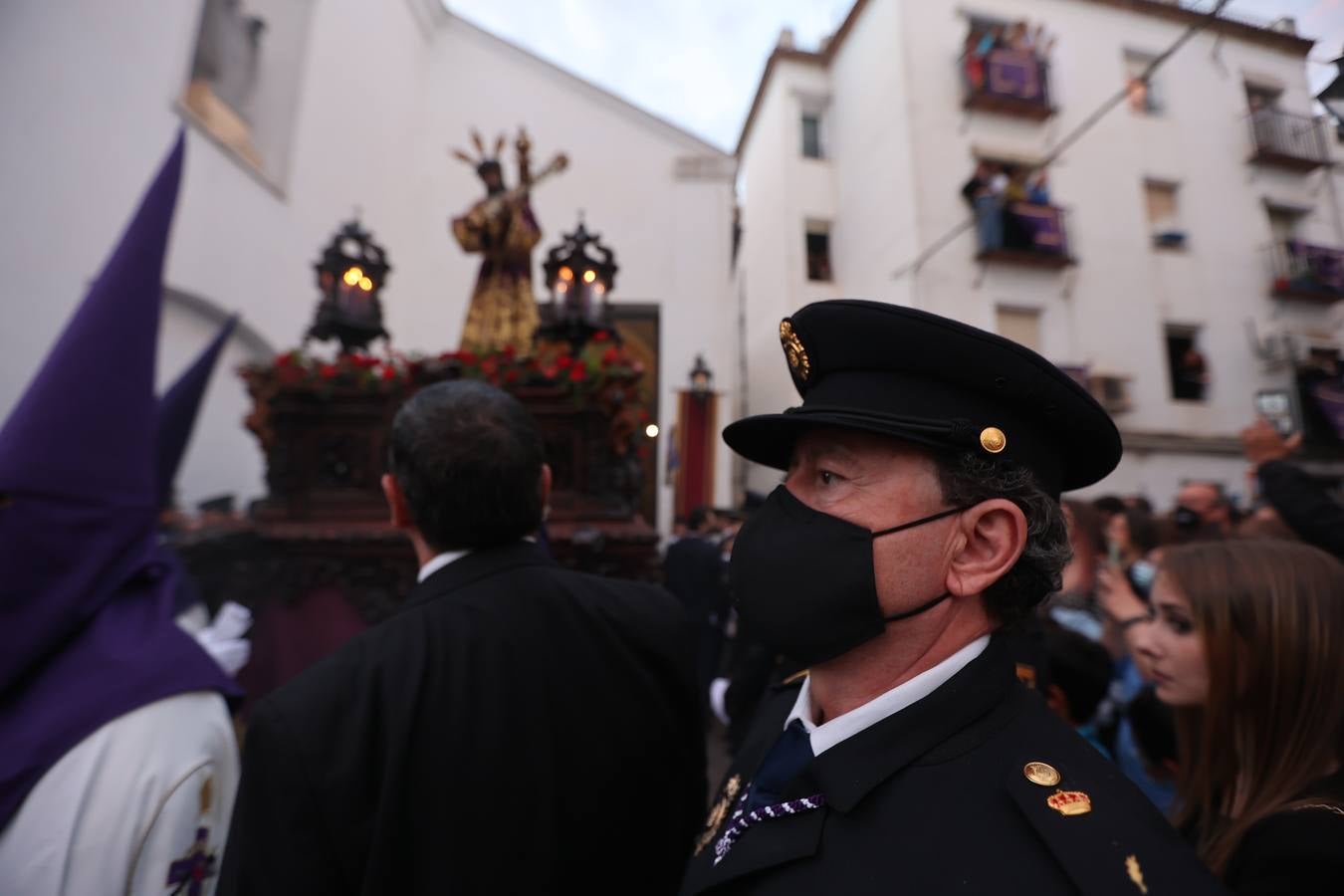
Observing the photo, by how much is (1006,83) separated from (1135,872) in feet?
42.6

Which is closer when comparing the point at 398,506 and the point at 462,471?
the point at 462,471

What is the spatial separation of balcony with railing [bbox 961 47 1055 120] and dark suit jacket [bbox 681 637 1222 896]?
40.7 feet

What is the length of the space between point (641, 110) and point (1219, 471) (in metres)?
12.1

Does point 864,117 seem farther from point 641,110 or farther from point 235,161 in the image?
point 235,161

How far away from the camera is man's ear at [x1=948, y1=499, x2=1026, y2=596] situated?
3.32 feet

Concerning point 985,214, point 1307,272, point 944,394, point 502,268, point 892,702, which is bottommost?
point 892,702

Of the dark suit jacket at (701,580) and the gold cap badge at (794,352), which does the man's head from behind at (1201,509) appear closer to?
the dark suit jacket at (701,580)

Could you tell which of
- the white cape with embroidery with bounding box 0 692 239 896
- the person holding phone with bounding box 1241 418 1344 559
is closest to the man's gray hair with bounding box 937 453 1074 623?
the white cape with embroidery with bounding box 0 692 239 896

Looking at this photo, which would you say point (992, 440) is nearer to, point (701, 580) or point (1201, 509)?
point (1201, 509)

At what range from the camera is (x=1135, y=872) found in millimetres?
754

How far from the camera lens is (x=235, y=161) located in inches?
308

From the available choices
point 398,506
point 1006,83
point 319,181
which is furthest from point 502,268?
point 1006,83

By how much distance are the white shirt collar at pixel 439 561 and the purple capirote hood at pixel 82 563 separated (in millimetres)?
615

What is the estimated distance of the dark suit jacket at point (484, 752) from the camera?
1.15 m
